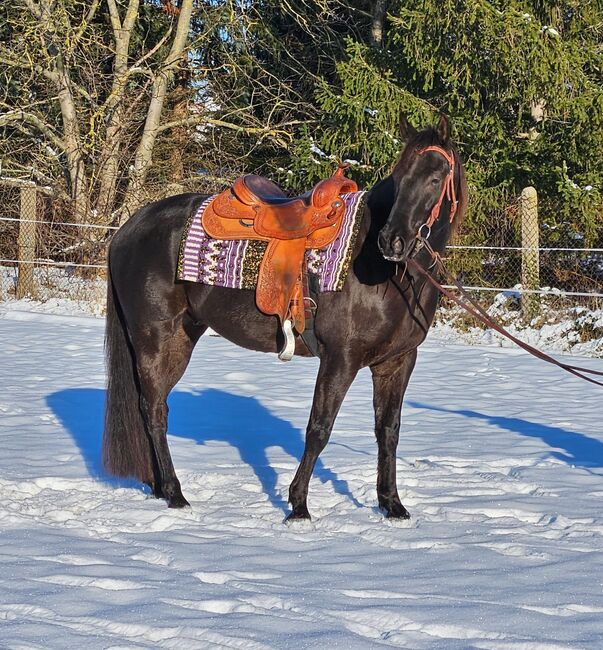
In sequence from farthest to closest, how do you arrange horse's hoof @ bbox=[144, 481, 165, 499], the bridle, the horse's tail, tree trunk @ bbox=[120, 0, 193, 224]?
tree trunk @ bbox=[120, 0, 193, 224]
the horse's tail
horse's hoof @ bbox=[144, 481, 165, 499]
the bridle

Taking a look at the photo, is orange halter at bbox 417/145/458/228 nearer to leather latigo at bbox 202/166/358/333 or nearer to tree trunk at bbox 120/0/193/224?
leather latigo at bbox 202/166/358/333

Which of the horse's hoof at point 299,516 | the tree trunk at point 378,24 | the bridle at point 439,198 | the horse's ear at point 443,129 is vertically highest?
the tree trunk at point 378,24

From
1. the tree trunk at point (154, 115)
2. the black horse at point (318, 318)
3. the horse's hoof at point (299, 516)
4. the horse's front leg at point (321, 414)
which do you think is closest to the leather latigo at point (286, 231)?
the black horse at point (318, 318)

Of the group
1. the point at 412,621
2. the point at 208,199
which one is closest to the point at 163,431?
the point at 208,199

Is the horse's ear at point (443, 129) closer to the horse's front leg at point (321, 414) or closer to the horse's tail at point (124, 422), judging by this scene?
the horse's front leg at point (321, 414)

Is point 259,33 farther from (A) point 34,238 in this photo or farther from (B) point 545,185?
(B) point 545,185

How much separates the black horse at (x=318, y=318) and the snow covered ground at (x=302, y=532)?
A: 0.92 ft

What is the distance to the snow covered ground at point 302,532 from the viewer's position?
2.91 metres

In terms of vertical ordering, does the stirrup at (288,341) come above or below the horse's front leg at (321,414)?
above

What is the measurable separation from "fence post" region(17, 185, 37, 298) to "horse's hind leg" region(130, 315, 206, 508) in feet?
29.8

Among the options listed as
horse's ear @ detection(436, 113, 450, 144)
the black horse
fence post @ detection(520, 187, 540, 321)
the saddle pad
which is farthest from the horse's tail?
fence post @ detection(520, 187, 540, 321)

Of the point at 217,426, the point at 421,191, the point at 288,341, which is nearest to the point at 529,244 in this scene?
the point at 217,426

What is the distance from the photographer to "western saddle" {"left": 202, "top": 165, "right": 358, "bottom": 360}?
4.37m

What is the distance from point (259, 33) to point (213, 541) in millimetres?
14036
